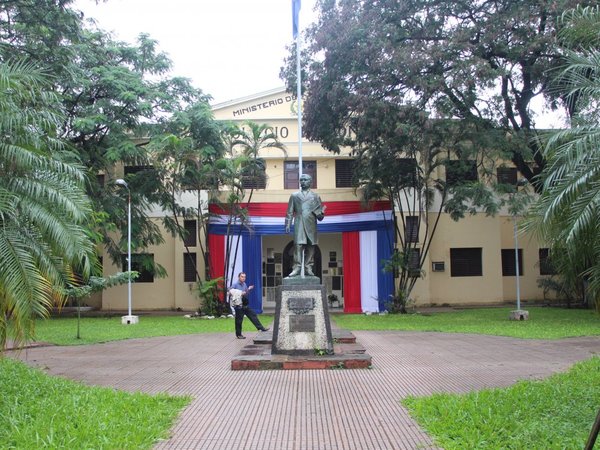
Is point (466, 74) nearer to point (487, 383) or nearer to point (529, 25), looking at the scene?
point (529, 25)

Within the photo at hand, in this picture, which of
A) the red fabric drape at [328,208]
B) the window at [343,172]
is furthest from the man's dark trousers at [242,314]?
the window at [343,172]

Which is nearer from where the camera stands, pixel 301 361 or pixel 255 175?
pixel 301 361

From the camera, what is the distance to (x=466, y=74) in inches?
602

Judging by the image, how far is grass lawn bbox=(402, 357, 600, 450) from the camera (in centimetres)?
532

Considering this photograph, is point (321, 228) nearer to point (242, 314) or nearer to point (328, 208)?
point (328, 208)

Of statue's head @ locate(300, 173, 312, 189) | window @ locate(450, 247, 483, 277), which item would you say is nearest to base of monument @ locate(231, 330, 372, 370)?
statue's head @ locate(300, 173, 312, 189)

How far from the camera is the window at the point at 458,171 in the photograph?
1778 cm

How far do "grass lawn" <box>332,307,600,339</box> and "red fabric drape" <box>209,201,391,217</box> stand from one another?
4.07 meters

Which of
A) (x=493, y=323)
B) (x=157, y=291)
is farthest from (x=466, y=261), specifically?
(x=157, y=291)

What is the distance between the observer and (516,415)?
19.9 feet

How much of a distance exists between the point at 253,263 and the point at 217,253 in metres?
1.43

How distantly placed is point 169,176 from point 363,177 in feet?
22.9

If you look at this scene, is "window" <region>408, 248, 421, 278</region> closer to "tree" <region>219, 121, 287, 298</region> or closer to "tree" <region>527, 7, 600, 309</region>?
"tree" <region>219, 121, 287, 298</region>

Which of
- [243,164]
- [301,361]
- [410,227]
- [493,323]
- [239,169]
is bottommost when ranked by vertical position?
[493,323]
